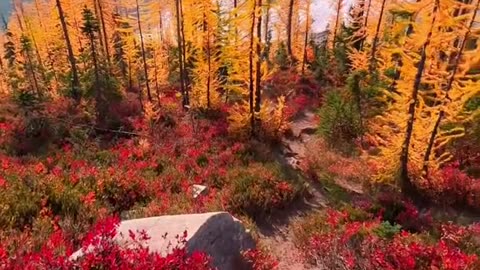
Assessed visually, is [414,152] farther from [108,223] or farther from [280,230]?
[108,223]

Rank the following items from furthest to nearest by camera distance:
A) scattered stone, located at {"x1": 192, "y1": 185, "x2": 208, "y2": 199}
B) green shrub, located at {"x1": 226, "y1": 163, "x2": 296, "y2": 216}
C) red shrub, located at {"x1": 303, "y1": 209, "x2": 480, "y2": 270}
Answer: scattered stone, located at {"x1": 192, "y1": 185, "x2": 208, "y2": 199}, green shrub, located at {"x1": 226, "y1": 163, "x2": 296, "y2": 216}, red shrub, located at {"x1": 303, "y1": 209, "x2": 480, "y2": 270}

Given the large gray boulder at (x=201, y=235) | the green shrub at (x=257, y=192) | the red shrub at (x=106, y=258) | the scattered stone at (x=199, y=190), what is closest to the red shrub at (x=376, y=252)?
the large gray boulder at (x=201, y=235)

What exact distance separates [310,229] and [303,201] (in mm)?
2955

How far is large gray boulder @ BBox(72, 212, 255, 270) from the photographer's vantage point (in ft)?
19.2

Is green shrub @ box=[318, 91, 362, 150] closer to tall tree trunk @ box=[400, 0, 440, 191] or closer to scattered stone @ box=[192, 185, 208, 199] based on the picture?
tall tree trunk @ box=[400, 0, 440, 191]

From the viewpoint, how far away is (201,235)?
6059 millimetres

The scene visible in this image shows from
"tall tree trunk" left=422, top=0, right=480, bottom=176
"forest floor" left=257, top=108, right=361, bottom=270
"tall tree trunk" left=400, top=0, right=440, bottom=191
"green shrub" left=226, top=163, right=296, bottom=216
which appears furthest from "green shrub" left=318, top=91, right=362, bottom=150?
"green shrub" left=226, top=163, right=296, bottom=216

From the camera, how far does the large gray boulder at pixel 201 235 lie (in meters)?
5.87

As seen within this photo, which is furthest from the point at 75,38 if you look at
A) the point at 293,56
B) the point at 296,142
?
the point at 296,142

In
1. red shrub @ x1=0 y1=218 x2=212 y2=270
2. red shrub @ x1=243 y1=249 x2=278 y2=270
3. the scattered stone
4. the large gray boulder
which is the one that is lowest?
the scattered stone

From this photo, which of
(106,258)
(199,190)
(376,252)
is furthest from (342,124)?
(106,258)

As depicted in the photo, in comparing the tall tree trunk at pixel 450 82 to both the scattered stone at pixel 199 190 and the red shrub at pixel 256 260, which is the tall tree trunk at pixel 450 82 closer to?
the scattered stone at pixel 199 190

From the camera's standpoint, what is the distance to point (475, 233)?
9.88m

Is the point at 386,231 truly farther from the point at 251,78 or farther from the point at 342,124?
the point at 342,124
